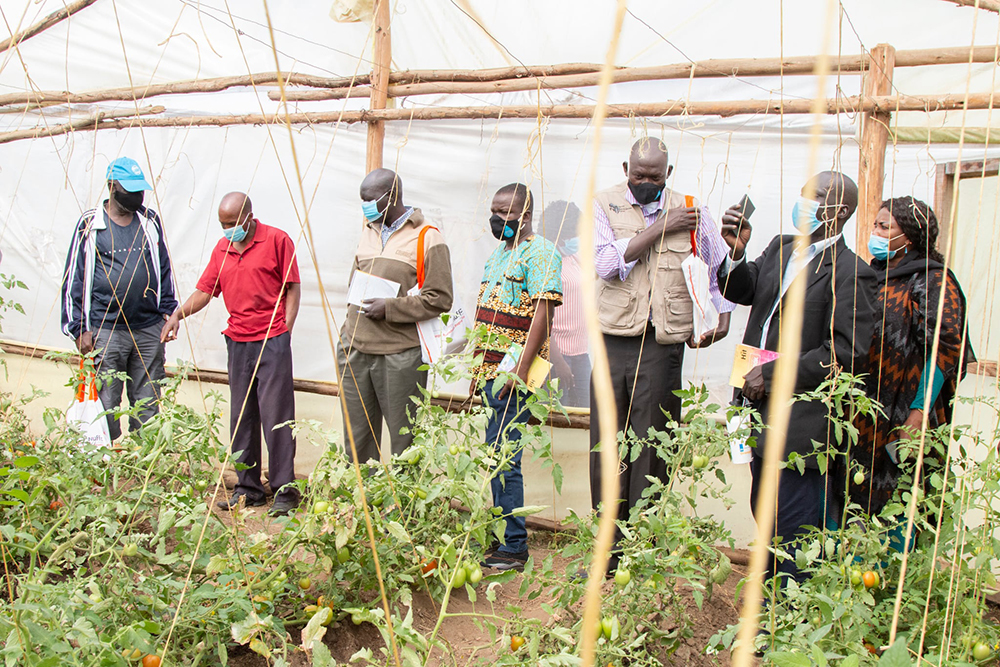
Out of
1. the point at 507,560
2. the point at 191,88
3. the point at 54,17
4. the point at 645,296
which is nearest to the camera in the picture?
the point at 645,296

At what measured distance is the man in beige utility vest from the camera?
9.02 ft

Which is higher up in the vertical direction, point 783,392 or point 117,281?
point 783,392

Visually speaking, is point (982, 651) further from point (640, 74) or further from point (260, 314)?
point (260, 314)

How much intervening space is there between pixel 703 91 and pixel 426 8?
1606 mm

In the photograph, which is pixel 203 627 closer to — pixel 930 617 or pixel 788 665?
pixel 788 665

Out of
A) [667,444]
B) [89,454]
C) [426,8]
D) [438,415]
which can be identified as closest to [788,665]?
[667,444]

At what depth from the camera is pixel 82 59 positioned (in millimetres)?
4996

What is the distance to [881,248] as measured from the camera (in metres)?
2.56

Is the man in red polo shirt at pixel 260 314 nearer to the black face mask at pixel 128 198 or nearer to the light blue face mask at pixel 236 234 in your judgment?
the light blue face mask at pixel 236 234

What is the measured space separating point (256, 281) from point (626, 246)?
172 centimetres

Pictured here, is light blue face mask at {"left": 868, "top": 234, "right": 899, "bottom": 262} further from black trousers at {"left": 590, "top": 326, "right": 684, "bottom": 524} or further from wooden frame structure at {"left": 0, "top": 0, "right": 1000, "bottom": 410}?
black trousers at {"left": 590, "top": 326, "right": 684, "bottom": 524}

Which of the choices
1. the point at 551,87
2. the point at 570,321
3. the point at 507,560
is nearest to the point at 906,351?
the point at 507,560

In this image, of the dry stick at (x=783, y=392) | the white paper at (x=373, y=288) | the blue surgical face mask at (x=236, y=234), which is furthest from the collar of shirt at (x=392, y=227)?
the dry stick at (x=783, y=392)

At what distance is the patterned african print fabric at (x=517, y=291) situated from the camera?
2943 mm
